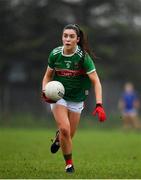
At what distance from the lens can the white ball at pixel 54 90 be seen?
9.23m

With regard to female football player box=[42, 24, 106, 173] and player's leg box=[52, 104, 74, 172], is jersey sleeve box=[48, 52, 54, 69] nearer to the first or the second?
female football player box=[42, 24, 106, 173]

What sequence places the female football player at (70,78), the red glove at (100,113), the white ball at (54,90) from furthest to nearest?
the female football player at (70,78)
the white ball at (54,90)
the red glove at (100,113)

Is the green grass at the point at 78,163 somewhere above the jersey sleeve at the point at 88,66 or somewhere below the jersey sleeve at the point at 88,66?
below

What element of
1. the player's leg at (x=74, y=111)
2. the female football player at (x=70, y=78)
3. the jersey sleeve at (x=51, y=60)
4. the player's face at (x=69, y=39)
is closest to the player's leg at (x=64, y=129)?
the female football player at (x=70, y=78)

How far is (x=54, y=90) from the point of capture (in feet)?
30.3

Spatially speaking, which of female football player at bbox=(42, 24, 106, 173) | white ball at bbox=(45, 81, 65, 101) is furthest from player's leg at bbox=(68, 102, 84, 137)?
white ball at bbox=(45, 81, 65, 101)

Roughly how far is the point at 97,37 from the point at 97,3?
5.70 ft

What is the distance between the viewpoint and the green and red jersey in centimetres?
949

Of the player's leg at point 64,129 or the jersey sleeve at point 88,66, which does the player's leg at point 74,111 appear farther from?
the jersey sleeve at point 88,66

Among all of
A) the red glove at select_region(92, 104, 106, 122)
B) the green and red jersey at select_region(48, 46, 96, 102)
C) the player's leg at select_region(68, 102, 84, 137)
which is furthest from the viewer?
the player's leg at select_region(68, 102, 84, 137)

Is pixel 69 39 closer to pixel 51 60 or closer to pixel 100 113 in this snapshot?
pixel 51 60

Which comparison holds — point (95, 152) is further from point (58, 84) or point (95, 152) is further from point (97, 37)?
point (97, 37)

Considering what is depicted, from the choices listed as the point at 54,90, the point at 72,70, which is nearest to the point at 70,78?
the point at 72,70

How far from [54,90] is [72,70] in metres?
0.49
